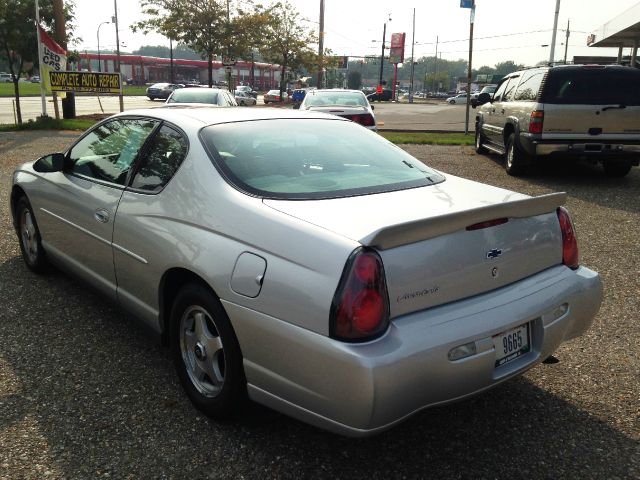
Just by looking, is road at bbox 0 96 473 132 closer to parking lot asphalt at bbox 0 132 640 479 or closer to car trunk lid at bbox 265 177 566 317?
parking lot asphalt at bbox 0 132 640 479

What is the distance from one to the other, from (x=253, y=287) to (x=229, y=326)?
28 cm

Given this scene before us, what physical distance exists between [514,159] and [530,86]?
1.23 m

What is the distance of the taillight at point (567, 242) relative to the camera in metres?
2.99

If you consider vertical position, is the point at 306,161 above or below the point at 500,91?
below

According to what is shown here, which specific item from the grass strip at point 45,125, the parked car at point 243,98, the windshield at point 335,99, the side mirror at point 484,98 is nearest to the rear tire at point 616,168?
the side mirror at point 484,98

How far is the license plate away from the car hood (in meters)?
0.56

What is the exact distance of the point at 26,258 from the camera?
501 cm

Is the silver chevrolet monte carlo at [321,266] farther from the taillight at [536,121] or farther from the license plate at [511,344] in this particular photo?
the taillight at [536,121]

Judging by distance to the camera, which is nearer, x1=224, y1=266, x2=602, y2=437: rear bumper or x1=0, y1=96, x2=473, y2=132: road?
x1=224, y1=266, x2=602, y2=437: rear bumper

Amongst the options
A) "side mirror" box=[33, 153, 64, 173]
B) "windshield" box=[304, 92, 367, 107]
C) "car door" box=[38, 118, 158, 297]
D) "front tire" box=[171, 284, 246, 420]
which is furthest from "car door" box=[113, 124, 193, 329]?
"windshield" box=[304, 92, 367, 107]

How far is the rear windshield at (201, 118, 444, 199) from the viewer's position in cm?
293

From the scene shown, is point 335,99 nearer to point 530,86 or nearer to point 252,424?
point 530,86

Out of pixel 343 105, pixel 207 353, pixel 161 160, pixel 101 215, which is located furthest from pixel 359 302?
pixel 343 105

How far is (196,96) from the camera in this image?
14.6 m
